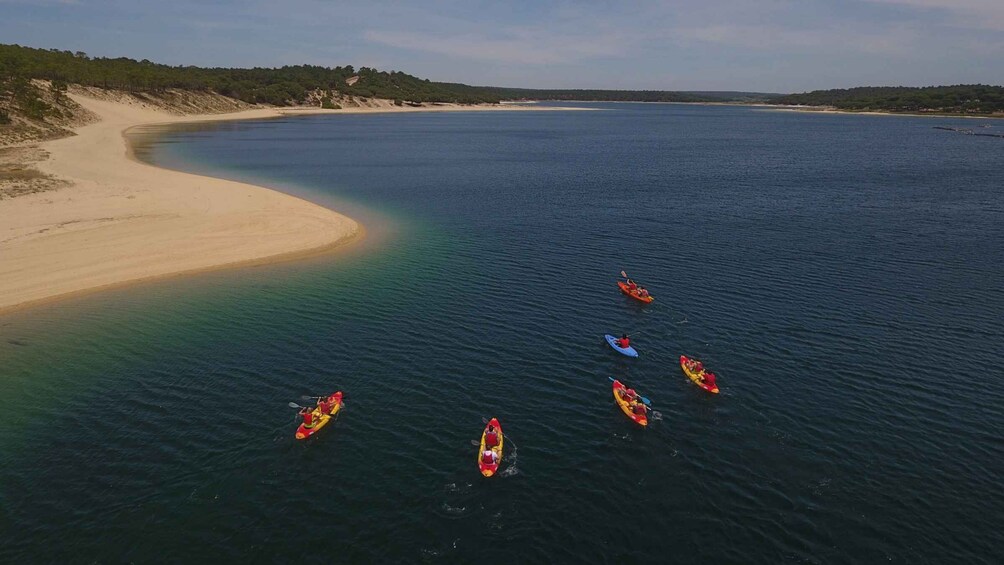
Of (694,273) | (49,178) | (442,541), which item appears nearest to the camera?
(442,541)

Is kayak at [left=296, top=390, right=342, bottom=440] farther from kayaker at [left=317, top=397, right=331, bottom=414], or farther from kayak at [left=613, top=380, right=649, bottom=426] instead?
kayak at [left=613, top=380, right=649, bottom=426]

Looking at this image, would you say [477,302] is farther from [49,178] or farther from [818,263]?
[49,178]

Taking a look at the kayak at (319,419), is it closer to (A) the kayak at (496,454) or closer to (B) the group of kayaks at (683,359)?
(A) the kayak at (496,454)

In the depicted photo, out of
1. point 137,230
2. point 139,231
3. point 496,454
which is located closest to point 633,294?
point 496,454

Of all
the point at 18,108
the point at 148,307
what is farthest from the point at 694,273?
the point at 18,108

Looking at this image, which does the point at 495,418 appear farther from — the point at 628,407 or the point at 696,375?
the point at 696,375

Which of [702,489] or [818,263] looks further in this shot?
[818,263]

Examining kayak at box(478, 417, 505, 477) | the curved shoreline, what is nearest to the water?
kayak at box(478, 417, 505, 477)
